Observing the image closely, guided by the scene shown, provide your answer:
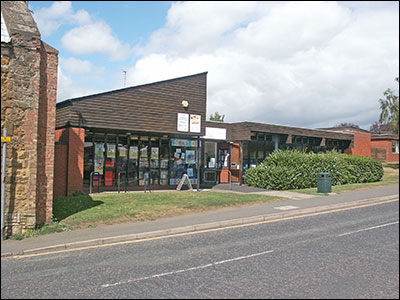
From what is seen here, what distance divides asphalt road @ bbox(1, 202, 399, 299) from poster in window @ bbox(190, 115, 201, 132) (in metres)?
10.5

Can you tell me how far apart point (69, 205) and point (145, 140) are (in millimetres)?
7064

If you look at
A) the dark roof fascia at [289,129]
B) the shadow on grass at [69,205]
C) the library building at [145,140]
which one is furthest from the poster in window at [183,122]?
the shadow on grass at [69,205]

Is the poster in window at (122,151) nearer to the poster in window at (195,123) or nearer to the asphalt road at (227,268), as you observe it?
the poster in window at (195,123)

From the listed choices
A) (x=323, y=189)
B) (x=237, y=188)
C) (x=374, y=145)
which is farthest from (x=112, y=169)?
(x=374, y=145)

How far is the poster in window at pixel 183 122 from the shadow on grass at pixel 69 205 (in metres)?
6.33

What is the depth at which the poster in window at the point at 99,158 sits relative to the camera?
17312 millimetres

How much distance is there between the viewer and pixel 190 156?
812 inches

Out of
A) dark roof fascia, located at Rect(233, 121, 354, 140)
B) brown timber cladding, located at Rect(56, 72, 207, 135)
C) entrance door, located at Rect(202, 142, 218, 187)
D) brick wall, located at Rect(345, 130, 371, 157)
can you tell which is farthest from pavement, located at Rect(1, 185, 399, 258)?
brick wall, located at Rect(345, 130, 371, 157)

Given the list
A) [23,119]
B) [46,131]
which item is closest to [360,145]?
[46,131]

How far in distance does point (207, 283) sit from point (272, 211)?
7.23 meters

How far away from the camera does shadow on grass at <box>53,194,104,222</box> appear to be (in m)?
11.2

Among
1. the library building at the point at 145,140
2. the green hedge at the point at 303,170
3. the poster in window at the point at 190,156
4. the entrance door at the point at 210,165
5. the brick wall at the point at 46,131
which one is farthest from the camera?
the entrance door at the point at 210,165

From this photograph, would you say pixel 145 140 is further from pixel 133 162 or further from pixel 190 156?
pixel 190 156

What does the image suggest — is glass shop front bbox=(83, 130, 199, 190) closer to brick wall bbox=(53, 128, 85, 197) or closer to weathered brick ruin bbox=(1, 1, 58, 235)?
brick wall bbox=(53, 128, 85, 197)
